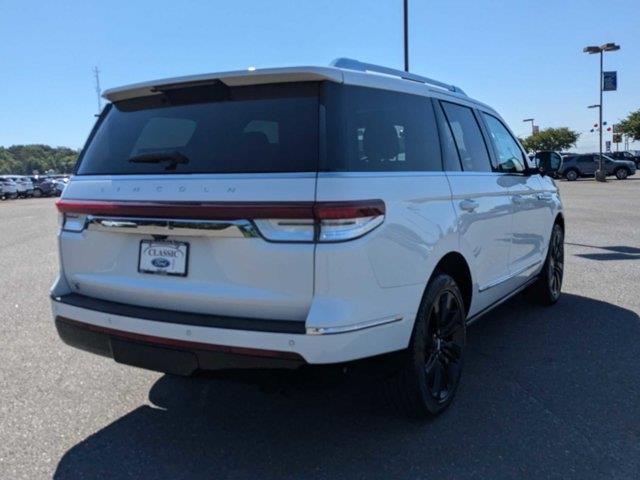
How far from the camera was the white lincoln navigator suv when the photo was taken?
271 cm

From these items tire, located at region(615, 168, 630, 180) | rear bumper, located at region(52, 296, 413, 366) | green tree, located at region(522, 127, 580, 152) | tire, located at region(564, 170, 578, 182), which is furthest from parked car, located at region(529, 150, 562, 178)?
green tree, located at region(522, 127, 580, 152)

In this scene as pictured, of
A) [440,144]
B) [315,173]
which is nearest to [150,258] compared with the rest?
[315,173]

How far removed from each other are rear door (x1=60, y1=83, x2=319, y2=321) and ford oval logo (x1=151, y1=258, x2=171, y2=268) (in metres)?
0.01

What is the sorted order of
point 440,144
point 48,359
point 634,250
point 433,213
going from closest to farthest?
point 433,213
point 440,144
point 48,359
point 634,250

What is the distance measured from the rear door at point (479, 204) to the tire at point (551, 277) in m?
1.44

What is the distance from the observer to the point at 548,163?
5.91m

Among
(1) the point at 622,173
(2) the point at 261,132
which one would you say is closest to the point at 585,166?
(1) the point at 622,173

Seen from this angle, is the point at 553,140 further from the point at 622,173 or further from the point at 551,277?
the point at 551,277

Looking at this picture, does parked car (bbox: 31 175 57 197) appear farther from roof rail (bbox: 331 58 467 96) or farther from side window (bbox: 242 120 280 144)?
side window (bbox: 242 120 280 144)

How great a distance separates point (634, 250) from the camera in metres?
9.77

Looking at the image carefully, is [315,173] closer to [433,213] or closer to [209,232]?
[209,232]

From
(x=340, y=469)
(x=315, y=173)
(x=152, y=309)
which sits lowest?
(x=340, y=469)

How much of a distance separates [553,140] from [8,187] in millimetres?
74324

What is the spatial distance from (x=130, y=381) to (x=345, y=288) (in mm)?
2223
